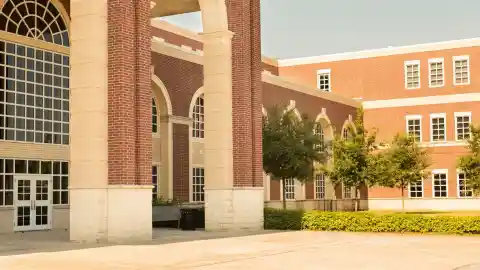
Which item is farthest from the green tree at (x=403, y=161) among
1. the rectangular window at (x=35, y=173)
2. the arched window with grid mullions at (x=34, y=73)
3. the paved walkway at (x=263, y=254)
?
the arched window with grid mullions at (x=34, y=73)

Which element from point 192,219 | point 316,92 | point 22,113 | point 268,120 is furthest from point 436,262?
point 316,92

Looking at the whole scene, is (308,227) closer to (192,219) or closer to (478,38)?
(192,219)

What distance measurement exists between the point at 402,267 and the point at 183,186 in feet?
60.6

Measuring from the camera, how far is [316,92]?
150 ft

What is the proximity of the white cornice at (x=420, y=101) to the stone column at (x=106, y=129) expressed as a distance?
3366 centimetres

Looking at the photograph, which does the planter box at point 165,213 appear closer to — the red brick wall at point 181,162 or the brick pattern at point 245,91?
the brick pattern at point 245,91

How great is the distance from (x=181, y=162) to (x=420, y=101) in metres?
24.5

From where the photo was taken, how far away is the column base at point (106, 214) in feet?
63.7


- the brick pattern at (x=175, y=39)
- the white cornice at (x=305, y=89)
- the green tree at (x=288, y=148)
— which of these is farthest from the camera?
the white cornice at (x=305, y=89)

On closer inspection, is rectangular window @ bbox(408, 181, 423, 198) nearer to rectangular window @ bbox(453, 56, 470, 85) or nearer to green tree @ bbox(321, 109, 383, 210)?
rectangular window @ bbox(453, 56, 470, 85)

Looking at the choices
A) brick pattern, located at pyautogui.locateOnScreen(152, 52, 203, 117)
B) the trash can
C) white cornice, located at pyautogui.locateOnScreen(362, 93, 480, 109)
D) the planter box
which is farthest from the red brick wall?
white cornice, located at pyautogui.locateOnScreen(362, 93, 480, 109)

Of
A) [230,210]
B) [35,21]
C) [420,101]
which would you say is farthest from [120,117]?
[420,101]

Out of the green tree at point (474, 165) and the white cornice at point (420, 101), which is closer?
the green tree at point (474, 165)

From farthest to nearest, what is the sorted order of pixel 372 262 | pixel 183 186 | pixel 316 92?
1. pixel 316 92
2. pixel 183 186
3. pixel 372 262
